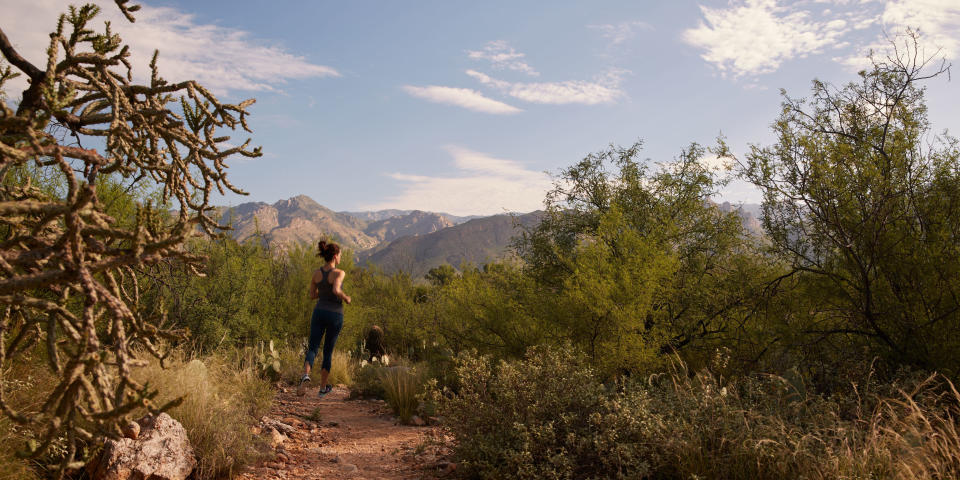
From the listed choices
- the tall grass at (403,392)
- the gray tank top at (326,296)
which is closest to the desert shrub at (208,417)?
the tall grass at (403,392)

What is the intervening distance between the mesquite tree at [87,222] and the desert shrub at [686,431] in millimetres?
2972

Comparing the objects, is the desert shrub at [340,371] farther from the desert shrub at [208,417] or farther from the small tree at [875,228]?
the small tree at [875,228]

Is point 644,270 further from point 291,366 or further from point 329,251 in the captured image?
point 291,366

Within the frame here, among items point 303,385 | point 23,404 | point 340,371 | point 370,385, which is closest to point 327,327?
point 303,385

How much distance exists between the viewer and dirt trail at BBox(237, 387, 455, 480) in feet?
16.9

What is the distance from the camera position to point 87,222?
247cm

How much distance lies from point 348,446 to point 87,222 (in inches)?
178

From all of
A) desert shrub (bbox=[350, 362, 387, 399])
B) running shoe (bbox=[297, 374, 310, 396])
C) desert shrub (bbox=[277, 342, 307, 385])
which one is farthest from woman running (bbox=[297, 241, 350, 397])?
desert shrub (bbox=[277, 342, 307, 385])

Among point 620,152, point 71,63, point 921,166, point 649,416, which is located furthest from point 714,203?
point 71,63

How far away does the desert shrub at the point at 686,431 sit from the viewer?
12.3 feet

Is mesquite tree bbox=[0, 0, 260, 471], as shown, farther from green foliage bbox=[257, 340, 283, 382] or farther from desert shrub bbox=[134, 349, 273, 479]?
green foliage bbox=[257, 340, 283, 382]

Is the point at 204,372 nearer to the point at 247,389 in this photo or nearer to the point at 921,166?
the point at 247,389

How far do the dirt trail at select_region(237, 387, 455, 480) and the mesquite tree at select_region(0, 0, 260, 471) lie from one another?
2.14m

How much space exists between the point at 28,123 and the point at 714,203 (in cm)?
1166
